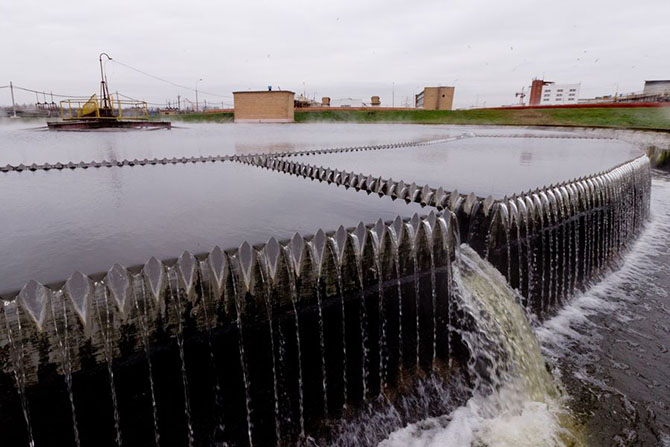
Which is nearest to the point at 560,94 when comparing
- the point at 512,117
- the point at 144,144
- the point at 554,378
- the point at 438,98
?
the point at 438,98

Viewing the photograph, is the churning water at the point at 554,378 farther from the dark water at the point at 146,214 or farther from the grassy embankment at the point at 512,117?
the grassy embankment at the point at 512,117

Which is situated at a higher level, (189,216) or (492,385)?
(189,216)

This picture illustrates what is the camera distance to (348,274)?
4469 millimetres

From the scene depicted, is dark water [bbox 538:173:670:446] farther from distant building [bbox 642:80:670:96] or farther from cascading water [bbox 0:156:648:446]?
distant building [bbox 642:80:670:96]

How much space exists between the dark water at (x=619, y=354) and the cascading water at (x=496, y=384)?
1.34ft

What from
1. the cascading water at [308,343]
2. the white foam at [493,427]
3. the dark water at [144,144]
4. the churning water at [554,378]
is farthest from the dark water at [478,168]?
the dark water at [144,144]

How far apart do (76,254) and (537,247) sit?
296 inches

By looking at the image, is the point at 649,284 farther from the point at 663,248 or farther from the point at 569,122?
the point at 569,122

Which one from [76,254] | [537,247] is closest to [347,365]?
[76,254]

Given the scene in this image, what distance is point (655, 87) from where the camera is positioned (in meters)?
87.4

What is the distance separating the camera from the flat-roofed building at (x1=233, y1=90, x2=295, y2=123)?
59.9m

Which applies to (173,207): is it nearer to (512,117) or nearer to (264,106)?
(512,117)

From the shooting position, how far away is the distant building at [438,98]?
247 feet

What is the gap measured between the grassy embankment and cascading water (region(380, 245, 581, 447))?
122 ft
